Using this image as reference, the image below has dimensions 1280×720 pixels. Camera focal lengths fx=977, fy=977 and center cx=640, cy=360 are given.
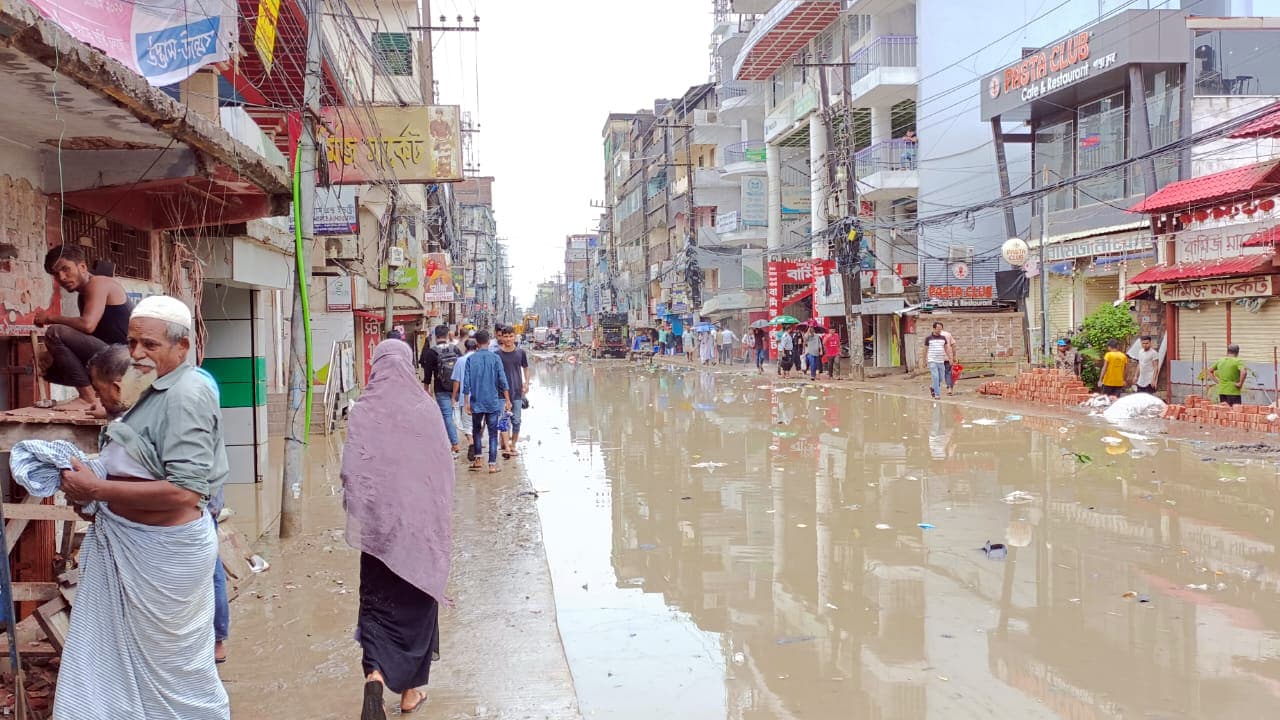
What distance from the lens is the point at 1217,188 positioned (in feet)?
59.0

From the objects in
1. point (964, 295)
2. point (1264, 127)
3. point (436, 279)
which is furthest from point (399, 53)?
point (1264, 127)

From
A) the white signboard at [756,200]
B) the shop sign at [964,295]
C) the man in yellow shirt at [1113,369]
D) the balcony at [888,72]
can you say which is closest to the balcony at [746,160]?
the white signboard at [756,200]

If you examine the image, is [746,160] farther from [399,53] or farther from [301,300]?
[301,300]

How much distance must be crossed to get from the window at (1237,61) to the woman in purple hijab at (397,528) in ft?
82.3

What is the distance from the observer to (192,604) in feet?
10.8

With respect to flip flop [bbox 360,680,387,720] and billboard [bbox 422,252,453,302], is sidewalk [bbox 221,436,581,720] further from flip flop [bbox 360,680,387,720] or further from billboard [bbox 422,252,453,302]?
billboard [bbox 422,252,453,302]

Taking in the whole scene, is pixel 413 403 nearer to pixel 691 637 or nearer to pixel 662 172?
pixel 691 637

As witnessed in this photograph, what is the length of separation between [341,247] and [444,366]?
1061 cm

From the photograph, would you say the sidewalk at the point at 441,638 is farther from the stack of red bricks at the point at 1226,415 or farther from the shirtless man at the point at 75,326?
the stack of red bricks at the point at 1226,415

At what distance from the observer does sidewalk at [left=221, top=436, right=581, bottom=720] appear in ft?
15.0

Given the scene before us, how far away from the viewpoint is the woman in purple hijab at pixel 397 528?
437 centimetres

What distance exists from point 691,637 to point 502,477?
6305 mm

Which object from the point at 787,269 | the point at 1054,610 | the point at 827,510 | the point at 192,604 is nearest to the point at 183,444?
the point at 192,604

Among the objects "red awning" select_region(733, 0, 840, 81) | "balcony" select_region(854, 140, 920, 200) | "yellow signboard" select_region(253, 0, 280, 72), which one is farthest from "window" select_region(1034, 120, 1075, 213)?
"yellow signboard" select_region(253, 0, 280, 72)
